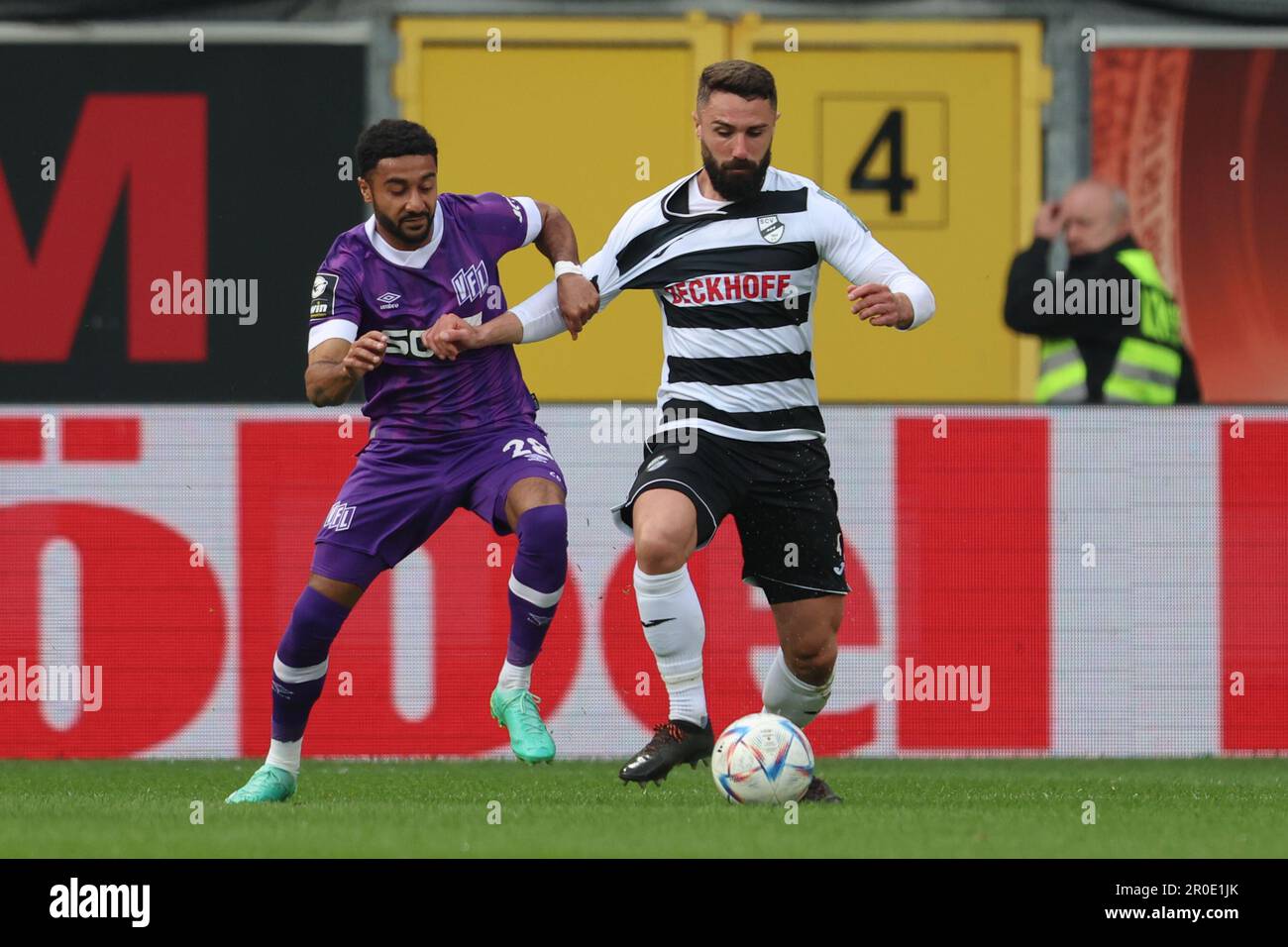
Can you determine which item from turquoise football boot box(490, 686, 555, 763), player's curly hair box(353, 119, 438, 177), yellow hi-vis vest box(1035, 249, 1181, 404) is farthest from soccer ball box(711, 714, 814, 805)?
yellow hi-vis vest box(1035, 249, 1181, 404)

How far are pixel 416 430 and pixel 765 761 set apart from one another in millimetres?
1538

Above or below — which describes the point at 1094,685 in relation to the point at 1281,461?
below

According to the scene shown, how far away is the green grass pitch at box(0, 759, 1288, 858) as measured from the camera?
18.6 ft

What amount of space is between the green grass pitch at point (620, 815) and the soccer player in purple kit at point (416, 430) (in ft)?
1.22

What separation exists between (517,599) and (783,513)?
0.85m

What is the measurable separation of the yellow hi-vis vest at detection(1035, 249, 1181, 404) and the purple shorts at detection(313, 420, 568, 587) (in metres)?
4.47

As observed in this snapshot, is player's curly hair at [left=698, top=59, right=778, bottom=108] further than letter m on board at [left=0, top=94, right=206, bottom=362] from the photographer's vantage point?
No

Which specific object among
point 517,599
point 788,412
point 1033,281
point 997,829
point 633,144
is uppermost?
point 633,144

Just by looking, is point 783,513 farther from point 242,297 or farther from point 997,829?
point 242,297

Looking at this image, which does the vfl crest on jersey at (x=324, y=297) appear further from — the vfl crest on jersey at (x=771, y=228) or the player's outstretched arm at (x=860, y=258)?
the player's outstretched arm at (x=860, y=258)

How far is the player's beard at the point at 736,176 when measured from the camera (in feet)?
22.8

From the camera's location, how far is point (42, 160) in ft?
41.0

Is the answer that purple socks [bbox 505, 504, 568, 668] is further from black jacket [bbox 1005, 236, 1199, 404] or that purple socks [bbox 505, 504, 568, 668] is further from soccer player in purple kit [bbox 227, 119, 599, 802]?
black jacket [bbox 1005, 236, 1199, 404]

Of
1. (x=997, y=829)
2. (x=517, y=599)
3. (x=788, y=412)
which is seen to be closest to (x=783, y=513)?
(x=788, y=412)
